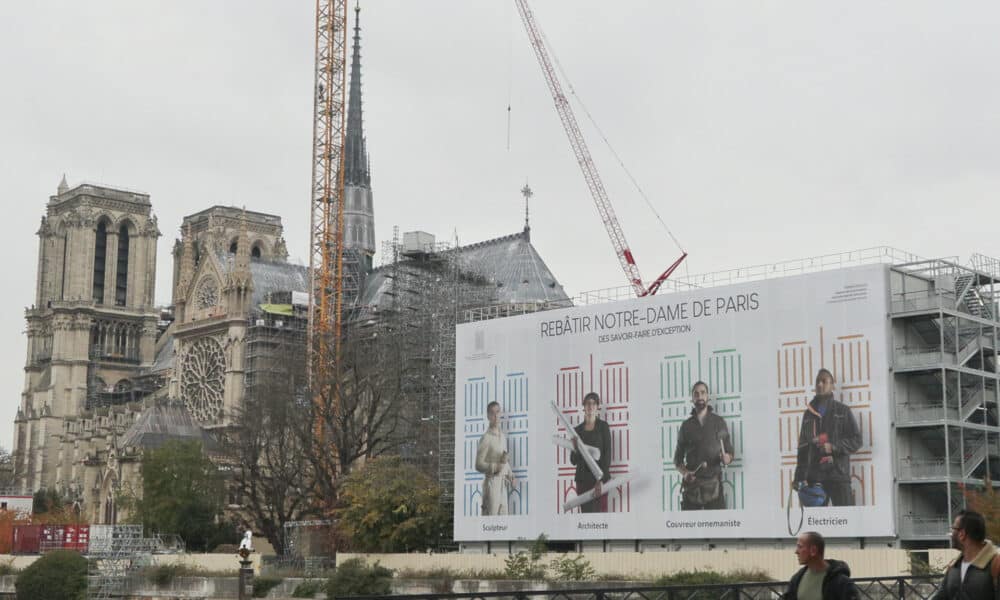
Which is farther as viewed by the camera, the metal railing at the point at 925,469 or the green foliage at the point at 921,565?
the metal railing at the point at 925,469

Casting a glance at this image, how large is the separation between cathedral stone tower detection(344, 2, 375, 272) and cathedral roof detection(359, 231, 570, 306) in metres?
19.5

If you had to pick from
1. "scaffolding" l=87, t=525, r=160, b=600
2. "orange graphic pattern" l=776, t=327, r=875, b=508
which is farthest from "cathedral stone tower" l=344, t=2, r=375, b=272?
"orange graphic pattern" l=776, t=327, r=875, b=508

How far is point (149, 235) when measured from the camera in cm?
15875

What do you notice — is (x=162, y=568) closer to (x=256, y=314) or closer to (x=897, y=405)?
(x=897, y=405)

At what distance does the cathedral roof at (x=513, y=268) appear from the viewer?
109 m

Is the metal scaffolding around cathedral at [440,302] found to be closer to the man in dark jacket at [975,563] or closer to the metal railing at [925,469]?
the metal railing at [925,469]

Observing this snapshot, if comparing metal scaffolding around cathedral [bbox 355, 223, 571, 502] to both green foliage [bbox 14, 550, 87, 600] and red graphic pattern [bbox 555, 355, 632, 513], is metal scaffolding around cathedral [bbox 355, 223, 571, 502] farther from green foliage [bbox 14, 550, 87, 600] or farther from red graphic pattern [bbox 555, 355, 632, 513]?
green foliage [bbox 14, 550, 87, 600]

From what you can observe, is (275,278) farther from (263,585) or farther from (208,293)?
(263,585)

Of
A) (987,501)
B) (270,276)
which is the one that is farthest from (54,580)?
(270,276)

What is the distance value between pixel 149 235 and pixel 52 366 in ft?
60.7

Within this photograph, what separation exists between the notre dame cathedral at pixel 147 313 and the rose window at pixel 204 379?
0.12m

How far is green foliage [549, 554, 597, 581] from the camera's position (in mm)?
54625

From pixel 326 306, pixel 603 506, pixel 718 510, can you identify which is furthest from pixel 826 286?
pixel 326 306

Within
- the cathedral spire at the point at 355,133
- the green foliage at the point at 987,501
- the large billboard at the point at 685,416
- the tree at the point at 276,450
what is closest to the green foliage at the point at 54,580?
the tree at the point at 276,450
